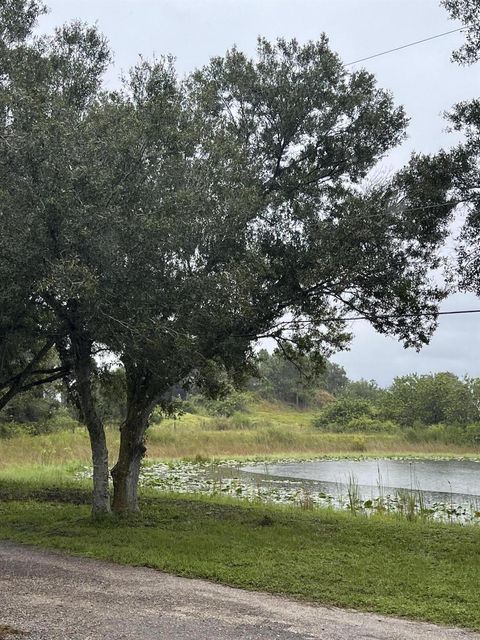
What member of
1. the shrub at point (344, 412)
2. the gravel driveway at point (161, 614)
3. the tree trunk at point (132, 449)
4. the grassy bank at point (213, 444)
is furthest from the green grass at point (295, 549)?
the shrub at point (344, 412)

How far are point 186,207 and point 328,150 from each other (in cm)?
485

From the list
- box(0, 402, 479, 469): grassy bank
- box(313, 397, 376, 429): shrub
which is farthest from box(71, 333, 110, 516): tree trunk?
box(313, 397, 376, 429): shrub

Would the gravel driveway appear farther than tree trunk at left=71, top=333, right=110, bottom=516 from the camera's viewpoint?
No

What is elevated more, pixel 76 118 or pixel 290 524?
pixel 76 118

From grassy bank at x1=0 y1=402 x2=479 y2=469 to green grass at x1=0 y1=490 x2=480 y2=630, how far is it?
15318mm

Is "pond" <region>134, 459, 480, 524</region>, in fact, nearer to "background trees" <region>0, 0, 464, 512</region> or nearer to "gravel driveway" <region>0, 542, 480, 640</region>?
"background trees" <region>0, 0, 464, 512</region>

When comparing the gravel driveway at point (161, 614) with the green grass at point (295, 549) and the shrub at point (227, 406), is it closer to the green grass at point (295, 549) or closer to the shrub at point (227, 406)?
the green grass at point (295, 549)

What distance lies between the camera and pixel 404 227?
469 inches

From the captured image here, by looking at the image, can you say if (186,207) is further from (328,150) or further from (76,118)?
(328,150)

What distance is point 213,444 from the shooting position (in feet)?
135

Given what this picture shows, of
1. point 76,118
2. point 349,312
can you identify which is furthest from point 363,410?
point 76,118

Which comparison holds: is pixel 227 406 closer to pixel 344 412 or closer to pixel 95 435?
pixel 344 412

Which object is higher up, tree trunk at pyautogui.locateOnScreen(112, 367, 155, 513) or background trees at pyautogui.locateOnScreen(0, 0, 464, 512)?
background trees at pyautogui.locateOnScreen(0, 0, 464, 512)

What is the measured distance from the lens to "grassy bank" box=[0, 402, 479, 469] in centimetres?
3073
